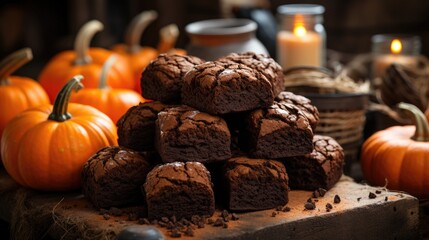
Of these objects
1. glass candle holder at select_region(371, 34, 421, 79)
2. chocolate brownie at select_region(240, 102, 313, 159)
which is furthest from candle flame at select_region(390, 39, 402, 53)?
chocolate brownie at select_region(240, 102, 313, 159)

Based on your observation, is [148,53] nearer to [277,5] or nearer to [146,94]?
[277,5]

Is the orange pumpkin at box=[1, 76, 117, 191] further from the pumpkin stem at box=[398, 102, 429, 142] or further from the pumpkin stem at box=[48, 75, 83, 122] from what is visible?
the pumpkin stem at box=[398, 102, 429, 142]

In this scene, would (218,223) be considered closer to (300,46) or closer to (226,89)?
(226,89)

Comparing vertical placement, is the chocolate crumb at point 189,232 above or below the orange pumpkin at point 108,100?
below

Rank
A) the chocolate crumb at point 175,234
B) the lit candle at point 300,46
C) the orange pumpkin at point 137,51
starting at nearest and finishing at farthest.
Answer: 1. the chocolate crumb at point 175,234
2. the lit candle at point 300,46
3. the orange pumpkin at point 137,51

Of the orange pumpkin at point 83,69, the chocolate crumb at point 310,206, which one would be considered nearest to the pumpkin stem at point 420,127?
the chocolate crumb at point 310,206

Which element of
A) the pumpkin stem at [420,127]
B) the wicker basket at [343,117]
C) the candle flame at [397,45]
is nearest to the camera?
the pumpkin stem at [420,127]

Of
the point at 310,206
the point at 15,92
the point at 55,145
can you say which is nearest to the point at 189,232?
the point at 310,206

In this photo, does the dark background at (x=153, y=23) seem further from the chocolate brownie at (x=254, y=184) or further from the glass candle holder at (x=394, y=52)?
the chocolate brownie at (x=254, y=184)
